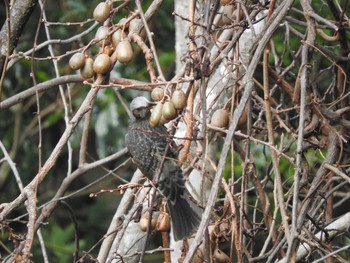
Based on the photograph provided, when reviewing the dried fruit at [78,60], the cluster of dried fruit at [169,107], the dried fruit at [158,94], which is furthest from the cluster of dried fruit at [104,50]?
the cluster of dried fruit at [169,107]

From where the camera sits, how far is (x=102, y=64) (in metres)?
3.07

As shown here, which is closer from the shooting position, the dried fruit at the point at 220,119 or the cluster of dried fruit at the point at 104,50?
the dried fruit at the point at 220,119

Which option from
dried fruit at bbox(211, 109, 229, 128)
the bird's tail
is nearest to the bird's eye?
the bird's tail

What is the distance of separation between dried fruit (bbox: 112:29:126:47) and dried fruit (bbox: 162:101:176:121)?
0.53 metres

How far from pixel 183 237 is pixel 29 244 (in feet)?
2.31

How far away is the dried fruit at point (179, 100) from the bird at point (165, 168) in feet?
0.71

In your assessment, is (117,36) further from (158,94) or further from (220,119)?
(220,119)

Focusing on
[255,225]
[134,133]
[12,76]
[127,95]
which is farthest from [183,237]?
[12,76]

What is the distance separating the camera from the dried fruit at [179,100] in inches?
106

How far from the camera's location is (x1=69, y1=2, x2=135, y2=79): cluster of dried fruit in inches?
121

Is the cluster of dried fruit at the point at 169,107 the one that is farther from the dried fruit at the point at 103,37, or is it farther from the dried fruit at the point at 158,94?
the dried fruit at the point at 103,37

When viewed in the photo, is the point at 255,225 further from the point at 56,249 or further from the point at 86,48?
the point at 56,249

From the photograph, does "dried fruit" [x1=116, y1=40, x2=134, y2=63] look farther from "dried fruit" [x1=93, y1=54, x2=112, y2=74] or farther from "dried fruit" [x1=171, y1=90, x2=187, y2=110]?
"dried fruit" [x1=171, y1=90, x2=187, y2=110]

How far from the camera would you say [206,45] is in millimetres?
2719
